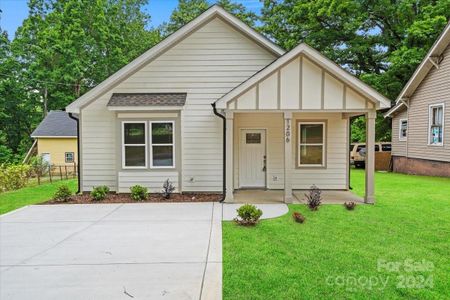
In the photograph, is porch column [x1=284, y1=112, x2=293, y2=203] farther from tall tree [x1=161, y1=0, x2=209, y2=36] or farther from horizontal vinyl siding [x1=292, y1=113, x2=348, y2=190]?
tall tree [x1=161, y1=0, x2=209, y2=36]

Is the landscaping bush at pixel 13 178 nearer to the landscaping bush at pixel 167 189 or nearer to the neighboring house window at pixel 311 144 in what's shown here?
the landscaping bush at pixel 167 189

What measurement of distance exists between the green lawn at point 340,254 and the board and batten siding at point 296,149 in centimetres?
282

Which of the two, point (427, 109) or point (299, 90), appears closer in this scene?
point (299, 90)

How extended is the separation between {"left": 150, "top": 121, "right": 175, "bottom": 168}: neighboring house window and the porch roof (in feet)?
8.36

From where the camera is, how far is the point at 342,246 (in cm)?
562

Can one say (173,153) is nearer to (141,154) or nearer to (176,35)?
(141,154)

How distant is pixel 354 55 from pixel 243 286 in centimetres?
2312

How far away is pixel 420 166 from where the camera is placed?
16.7 meters

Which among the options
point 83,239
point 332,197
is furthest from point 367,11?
point 83,239

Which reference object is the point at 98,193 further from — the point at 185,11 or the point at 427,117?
the point at 185,11

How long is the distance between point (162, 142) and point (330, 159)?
19.4 ft

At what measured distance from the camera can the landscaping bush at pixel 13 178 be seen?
44.3ft

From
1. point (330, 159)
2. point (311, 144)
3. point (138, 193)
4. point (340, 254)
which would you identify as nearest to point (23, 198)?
point (138, 193)

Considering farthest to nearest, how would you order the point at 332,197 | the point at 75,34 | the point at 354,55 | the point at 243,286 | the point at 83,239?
the point at 75,34 → the point at 354,55 → the point at 332,197 → the point at 83,239 → the point at 243,286
